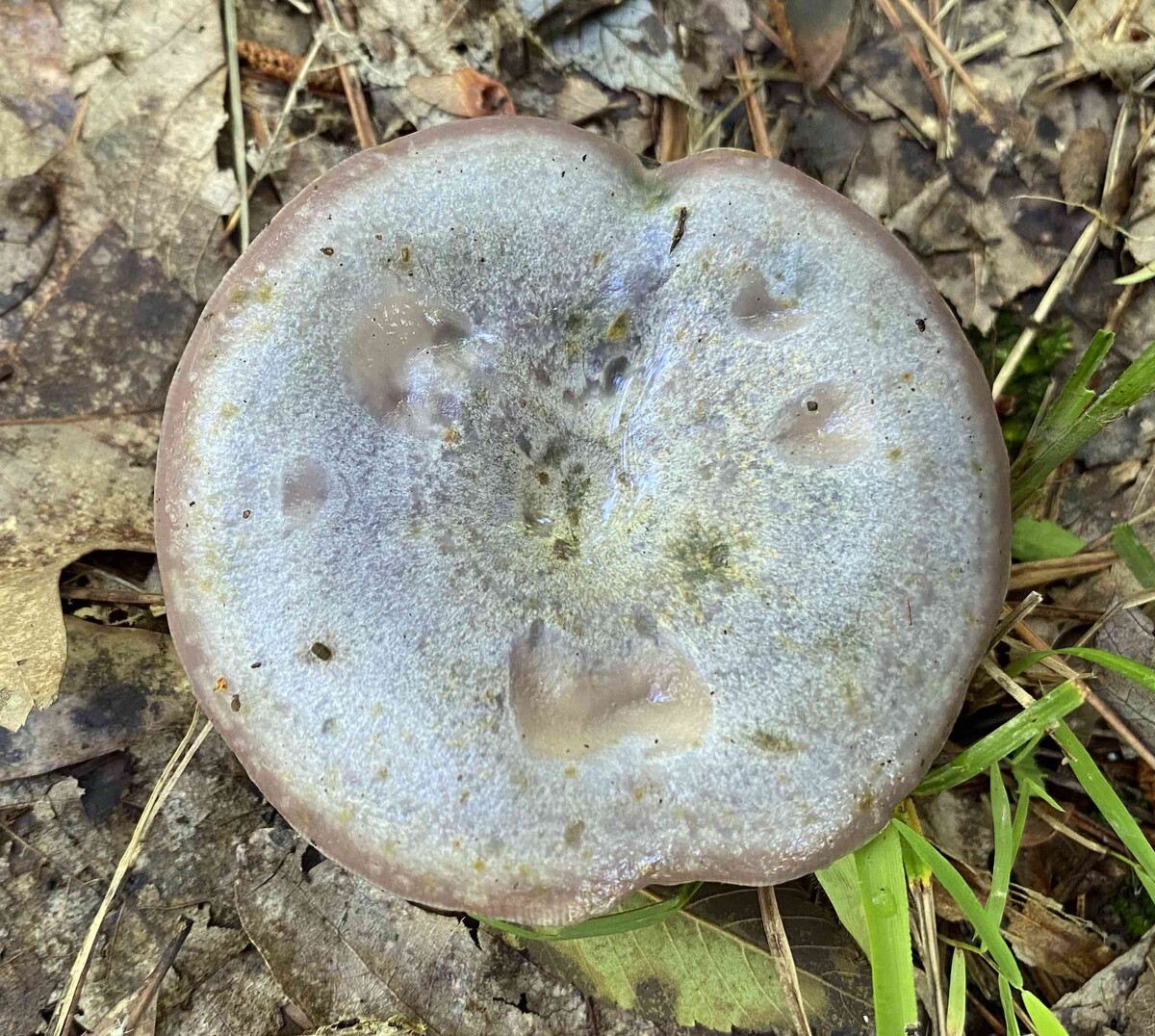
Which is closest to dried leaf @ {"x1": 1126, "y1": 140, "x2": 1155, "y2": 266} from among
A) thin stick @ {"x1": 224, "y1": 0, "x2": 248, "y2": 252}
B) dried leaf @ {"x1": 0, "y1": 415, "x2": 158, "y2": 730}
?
thin stick @ {"x1": 224, "y1": 0, "x2": 248, "y2": 252}

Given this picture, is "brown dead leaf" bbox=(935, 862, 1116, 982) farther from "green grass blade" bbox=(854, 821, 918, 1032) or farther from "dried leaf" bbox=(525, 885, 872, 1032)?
"green grass blade" bbox=(854, 821, 918, 1032)

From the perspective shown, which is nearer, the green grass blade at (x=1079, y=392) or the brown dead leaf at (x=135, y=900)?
the green grass blade at (x=1079, y=392)

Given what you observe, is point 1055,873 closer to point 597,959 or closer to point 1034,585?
point 1034,585

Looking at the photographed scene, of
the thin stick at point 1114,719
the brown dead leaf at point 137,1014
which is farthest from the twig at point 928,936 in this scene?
the brown dead leaf at point 137,1014

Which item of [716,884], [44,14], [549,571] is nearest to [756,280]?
[549,571]

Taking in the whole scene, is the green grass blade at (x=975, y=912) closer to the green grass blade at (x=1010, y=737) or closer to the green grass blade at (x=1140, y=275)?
the green grass blade at (x=1010, y=737)

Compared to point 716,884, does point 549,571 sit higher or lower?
higher

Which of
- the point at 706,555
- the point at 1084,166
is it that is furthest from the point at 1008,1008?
the point at 1084,166
